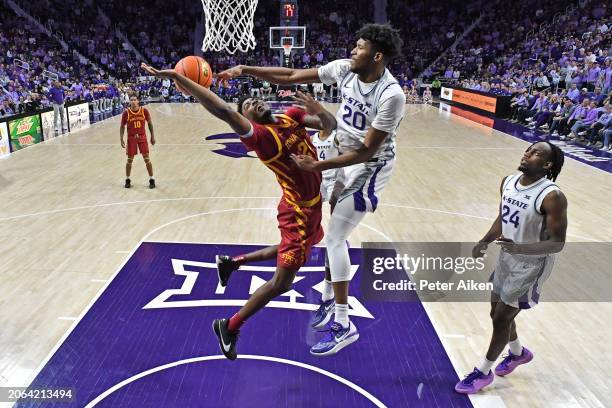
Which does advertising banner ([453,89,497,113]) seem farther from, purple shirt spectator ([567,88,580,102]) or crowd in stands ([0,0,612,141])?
purple shirt spectator ([567,88,580,102])

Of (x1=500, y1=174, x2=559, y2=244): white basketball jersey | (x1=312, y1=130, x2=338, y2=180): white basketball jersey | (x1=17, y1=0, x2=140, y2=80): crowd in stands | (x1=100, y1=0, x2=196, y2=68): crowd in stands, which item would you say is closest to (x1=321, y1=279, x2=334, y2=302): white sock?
(x1=312, y1=130, x2=338, y2=180): white basketball jersey

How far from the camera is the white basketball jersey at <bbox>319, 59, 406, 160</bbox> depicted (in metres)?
3.46

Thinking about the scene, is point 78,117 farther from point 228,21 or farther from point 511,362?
point 511,362

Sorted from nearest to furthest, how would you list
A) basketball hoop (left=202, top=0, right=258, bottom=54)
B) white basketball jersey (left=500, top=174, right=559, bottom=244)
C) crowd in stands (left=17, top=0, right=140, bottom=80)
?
white basketball jersey (left=500, top=174, right=559, bottom=244)
basketball hoop (left=202, top=0, right=258, bottom=54)
crowd in stands (left=17, top=0, right=140, bottom=80)

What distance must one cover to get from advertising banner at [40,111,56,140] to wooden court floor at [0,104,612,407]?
46cm

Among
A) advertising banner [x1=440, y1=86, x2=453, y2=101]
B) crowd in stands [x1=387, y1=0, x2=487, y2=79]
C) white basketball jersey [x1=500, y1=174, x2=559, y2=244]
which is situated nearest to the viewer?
white basketball jersey [x1=500, y1=174, x2=559, y2=244]

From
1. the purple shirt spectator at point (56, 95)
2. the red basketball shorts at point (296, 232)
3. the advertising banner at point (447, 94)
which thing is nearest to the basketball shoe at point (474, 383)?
the red basketball shorts at point (296, 232)

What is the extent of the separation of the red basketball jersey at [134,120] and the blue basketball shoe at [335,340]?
5.85 metres

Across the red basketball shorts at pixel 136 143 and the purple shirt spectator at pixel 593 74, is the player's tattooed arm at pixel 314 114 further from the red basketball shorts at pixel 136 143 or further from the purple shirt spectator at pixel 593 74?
the purple shirt spectator at pixel 593 74

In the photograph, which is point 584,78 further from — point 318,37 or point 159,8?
point 159,8

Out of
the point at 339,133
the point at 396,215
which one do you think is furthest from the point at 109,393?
the point at 396,215

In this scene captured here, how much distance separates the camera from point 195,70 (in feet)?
13.6

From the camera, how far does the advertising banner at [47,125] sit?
44.3ft

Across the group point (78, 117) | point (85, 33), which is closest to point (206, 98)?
point (78, 117)
